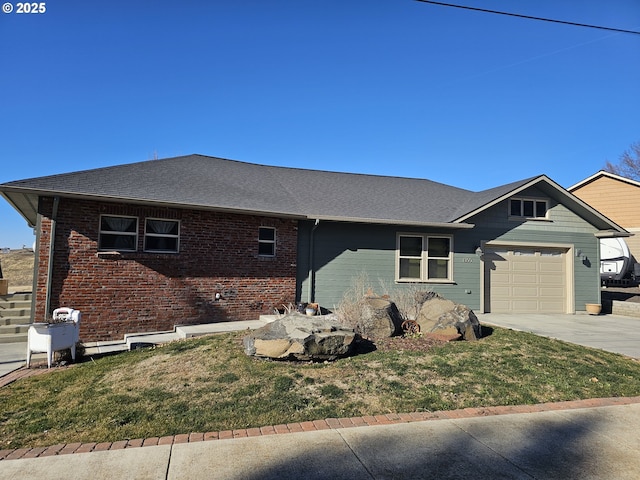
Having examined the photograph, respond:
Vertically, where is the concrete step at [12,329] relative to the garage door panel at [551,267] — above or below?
below

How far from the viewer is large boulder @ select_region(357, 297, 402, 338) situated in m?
8.07

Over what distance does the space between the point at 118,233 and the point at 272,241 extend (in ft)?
13.1

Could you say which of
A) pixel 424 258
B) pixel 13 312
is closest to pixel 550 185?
pixel 424 258

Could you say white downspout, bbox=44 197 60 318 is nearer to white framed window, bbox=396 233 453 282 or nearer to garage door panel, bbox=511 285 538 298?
white framed window, bbox=396 233 453 282

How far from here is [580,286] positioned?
14344mm

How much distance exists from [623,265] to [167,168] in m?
22.8

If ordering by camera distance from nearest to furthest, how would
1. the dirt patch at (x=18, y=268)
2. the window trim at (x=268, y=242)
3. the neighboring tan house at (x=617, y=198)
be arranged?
the window trim at (x=268, y=242) < the neighboring tan house at (x=617, y=198) < the dirt patch at (x=18, y=268)

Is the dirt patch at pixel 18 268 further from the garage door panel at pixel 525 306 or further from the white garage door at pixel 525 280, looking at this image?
the garage door panel at pixel 525 306

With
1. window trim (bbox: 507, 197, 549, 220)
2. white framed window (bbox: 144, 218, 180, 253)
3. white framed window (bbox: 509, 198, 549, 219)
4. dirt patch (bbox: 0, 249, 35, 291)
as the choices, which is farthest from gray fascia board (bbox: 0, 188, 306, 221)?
dirt patch (bbox: 0, 249, 35, 291)

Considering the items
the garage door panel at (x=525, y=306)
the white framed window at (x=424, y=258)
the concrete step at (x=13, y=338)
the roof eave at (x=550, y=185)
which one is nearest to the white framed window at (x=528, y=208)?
the roof eave at (x=550, y=185)

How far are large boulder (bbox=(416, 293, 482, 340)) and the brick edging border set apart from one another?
2.80 m

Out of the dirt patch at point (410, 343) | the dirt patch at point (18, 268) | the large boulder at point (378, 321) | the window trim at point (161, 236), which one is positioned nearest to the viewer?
the dirt patch at point (410, 343)

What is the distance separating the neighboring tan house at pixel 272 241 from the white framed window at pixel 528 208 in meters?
0.04

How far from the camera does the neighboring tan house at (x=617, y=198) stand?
934 inches
